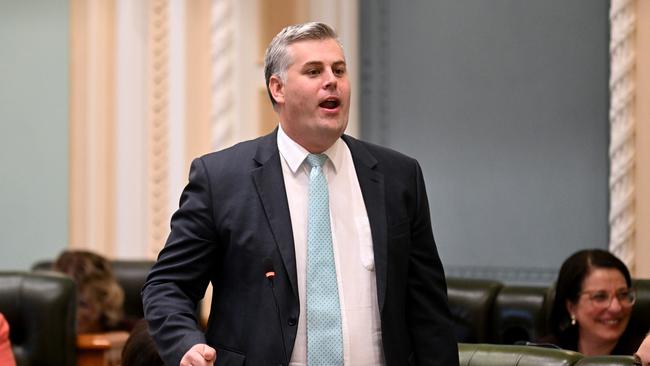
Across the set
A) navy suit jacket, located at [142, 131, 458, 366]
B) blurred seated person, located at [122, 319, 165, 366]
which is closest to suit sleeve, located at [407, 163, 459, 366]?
navy suit jacket, located at [142, 131, 458, 366]

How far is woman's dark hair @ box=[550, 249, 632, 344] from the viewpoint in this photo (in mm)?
4406

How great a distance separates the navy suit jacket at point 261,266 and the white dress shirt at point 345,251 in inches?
1.1

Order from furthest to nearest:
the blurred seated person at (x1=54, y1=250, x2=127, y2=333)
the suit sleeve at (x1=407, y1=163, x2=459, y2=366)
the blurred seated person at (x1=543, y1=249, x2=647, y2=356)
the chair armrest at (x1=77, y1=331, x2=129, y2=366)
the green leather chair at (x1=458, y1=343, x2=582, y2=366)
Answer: the blurred seated person at (x1=54, y1=250, x2=127, y2=333), the chair armrest at (x1=77, y1=331, x2=129, y2=366), the blurred seated person at (x1=543, y1=249, x2=647, y2=356), the green leather chair at (x1=458, y1=343, x2=582, y2=366), the suit sleeve at (x1=407, y1=163, x2=459, y2=366)

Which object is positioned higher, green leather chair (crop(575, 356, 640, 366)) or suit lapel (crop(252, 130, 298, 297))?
suit lapel (crop(252, 130, 298, 297))

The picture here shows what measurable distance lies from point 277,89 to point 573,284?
79.5 inches

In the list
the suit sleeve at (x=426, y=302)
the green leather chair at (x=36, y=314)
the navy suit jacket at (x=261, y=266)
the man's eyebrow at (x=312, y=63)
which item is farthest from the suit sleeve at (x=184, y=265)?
the green leather chair at (x=36, y=314)

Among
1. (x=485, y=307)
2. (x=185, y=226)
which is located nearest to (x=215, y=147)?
(x=485, y=307)

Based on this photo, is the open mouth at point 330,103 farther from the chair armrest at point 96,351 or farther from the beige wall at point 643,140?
the beige wall at point 643,140

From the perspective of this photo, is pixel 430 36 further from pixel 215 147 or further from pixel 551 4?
pixel 215 147

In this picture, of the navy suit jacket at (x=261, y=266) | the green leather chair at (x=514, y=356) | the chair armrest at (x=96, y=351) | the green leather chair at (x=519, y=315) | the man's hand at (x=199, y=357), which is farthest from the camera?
the chair armrest at (x=96, y=351)

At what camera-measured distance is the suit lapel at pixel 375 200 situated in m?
2.67

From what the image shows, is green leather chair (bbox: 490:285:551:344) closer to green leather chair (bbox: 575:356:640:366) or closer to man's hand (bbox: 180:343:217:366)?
green leather chair (bbox: 575:356:640:366)

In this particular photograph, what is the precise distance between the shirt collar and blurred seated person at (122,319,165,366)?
2.07 ft

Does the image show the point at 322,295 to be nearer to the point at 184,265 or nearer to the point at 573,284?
the point at 184,265
